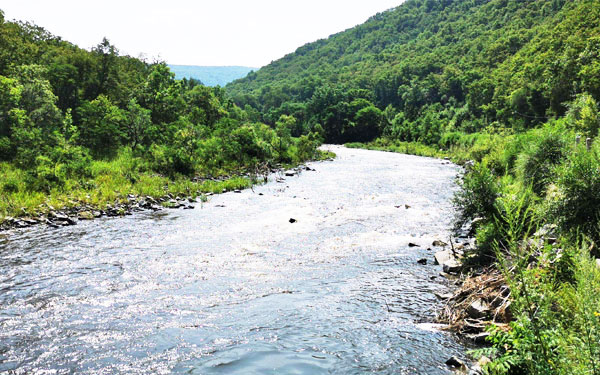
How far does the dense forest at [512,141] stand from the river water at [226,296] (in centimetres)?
193

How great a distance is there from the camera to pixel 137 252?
15.1 m

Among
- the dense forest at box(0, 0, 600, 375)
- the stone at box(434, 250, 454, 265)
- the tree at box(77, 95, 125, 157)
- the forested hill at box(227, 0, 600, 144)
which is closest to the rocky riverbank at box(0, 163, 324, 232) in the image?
the dense forest at box(0, 0, 600, 375)

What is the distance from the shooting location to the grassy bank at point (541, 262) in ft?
15.1

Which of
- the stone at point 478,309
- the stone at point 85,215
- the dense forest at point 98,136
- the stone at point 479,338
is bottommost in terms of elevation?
the stone at point 479,338

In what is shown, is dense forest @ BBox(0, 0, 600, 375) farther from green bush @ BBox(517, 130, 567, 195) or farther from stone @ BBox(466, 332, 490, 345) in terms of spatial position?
stone @ BBox(466, 332, 490, 345)

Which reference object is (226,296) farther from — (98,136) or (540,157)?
(98,136)

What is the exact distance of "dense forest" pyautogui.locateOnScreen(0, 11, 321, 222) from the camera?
24562 millimetres

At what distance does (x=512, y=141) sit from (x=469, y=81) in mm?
90213

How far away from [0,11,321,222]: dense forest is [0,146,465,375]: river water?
20.7 feet

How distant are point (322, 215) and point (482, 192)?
33.6 ft

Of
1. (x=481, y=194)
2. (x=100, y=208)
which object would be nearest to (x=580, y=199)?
(x=481, y=194)

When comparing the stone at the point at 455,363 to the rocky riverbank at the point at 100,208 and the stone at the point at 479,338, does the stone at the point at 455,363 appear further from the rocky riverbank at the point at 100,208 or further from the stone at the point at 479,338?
the rocky riverbank at the point at 100,208

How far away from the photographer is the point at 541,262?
6.31m

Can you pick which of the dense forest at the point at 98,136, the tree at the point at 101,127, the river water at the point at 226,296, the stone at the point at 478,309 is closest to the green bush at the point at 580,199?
the stone at the point at 478,309
